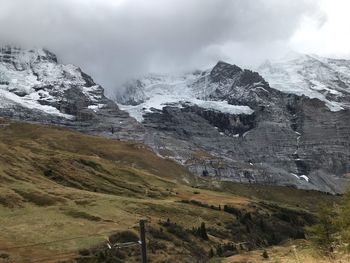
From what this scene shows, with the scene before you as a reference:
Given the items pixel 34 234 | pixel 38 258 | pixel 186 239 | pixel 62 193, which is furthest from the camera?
pixel 62 193

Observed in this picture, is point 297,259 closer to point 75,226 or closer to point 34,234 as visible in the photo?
point 34,234

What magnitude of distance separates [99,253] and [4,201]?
5659cm

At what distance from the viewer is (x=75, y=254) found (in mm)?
104188

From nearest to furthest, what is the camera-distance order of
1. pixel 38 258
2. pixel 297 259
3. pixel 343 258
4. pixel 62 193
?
pixel 297 259 < pixel 343 258 < pixel 38 258 < pixel 62 193

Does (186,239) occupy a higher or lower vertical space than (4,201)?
lower

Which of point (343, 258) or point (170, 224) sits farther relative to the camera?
point (170, 224)

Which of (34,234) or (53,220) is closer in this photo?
(34,234)

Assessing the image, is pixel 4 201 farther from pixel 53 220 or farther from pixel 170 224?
pixel 170 224

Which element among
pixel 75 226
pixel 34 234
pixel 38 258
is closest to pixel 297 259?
pixel 38 258

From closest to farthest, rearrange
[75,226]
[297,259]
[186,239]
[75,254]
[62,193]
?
[297,259] → [75,254] → [75,226] → [186,239] → [62,193]

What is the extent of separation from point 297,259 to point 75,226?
127 metres

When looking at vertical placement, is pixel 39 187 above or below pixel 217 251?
above

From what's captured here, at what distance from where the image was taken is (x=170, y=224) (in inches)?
6166

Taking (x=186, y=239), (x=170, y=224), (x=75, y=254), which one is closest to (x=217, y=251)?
(x=186, y=239)
